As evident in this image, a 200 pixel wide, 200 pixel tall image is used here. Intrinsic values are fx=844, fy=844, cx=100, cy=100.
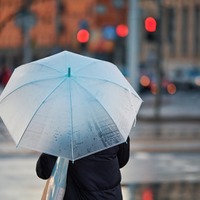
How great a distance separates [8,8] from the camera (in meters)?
75.9

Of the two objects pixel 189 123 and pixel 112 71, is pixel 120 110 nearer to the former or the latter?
pixel 112 71

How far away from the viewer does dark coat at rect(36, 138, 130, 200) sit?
198 inches

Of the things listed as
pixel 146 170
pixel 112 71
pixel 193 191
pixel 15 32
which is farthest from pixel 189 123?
pixel 15 32

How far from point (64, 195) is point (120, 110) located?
61 centimetres

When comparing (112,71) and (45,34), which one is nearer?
(112,71)

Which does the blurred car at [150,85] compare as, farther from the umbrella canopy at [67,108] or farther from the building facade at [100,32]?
the umbrella canopy at [67,108]

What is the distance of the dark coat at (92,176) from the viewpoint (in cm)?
503

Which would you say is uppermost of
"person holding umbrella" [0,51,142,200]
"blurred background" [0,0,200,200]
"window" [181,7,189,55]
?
"person holding umbrella" [0,51,142,200]

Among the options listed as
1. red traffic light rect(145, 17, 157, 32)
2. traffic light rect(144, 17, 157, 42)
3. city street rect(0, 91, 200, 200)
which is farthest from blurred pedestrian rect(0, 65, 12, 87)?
city street rect(0, 91, 200, 200)

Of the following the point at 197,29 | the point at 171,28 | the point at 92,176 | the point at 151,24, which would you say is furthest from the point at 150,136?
the point at 197,29

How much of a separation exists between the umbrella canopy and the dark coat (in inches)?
7.1

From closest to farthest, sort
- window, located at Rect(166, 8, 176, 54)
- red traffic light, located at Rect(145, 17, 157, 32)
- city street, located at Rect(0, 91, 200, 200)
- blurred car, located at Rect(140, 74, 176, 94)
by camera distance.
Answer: city street, located at Rect(0, 91, 200, 200)
red traffic light, located at Rect(145, 17, 157, 32)
blurred car, located at Rect(140, 74, 176, 94)
window, located at Rect(166, 8, 176, 54)

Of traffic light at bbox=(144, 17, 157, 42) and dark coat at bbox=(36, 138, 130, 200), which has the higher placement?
dark coat at bbox=(36, 138, 130, 200)

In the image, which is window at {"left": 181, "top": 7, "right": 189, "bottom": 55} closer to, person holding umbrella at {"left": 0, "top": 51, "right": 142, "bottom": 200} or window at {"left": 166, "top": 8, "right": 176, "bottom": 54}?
window at {"left": 166, "top": 8, "right": 176, "bottom": 54}
